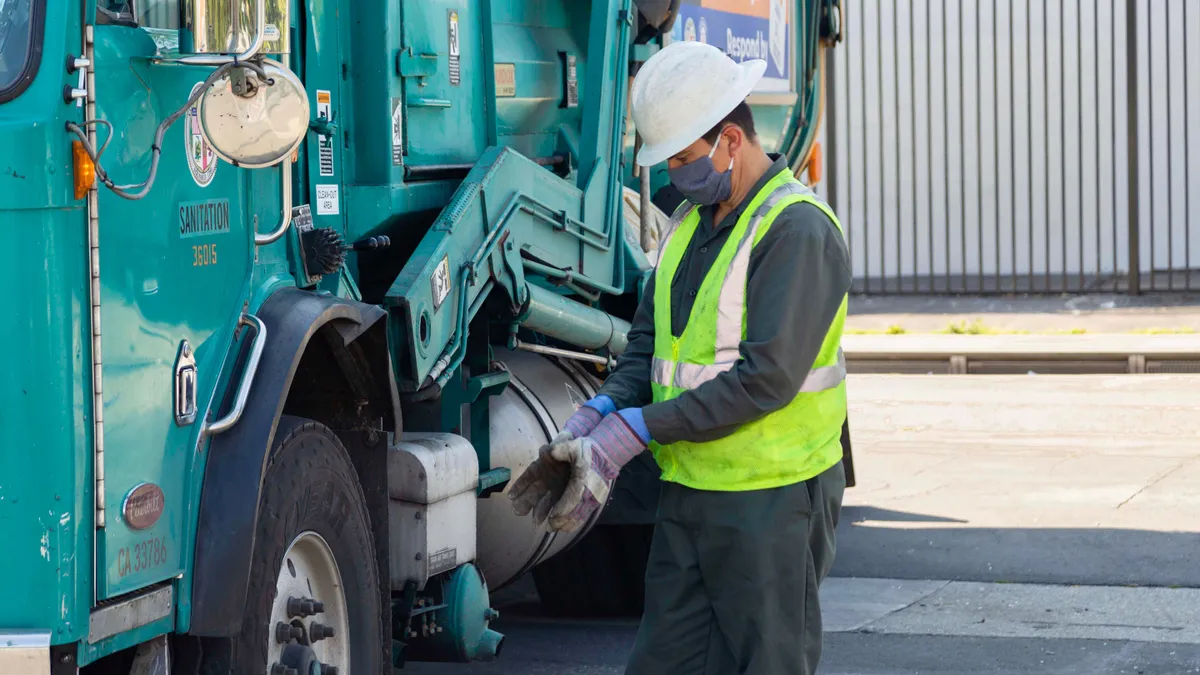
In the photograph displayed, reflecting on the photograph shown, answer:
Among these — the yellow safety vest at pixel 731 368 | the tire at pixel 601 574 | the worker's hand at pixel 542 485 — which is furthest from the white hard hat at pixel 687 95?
the tire at pixel 601 574

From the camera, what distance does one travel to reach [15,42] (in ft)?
10.4

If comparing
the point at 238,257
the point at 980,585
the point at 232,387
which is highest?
the point at 238,257

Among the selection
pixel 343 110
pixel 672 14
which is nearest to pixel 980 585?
pixel 672 14

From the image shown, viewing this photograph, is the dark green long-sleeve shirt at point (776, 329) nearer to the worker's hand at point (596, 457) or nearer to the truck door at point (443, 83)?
the worker's hand at point (596, 457)

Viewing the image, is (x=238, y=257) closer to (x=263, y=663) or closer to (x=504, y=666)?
(x=263, y=663)

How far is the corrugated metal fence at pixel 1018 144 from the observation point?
15.2 m

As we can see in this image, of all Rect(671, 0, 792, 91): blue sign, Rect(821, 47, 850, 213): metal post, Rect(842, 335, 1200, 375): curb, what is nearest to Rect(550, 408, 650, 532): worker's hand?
Rect(671, 0, 792, 91): blue sign

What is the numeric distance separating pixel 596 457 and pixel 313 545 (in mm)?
740

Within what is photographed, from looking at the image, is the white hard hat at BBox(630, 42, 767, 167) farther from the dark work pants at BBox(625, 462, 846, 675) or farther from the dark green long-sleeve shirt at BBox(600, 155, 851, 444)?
the dark work pants at BBox(625, 462, 846, 675)

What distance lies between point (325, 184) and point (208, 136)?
4.32 feet

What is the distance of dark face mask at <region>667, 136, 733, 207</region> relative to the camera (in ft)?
12.6

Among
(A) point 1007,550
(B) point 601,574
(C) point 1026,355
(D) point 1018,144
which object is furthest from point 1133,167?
(B) point 601,574

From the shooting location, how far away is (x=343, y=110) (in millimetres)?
4676

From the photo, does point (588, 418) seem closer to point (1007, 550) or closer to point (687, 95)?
point (687, 95)
